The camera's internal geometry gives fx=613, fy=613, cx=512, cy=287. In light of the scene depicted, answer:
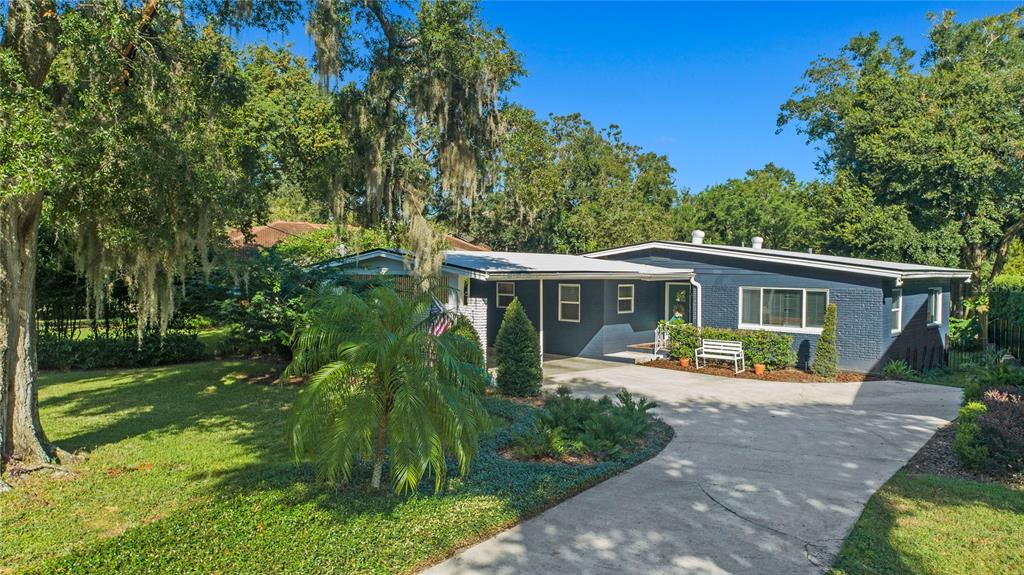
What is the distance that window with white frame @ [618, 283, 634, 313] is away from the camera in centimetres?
1703

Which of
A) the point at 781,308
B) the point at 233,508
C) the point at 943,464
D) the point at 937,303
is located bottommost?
the point at 943,464

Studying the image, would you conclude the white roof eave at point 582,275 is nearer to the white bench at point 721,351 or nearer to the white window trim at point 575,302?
the white window trim at point 575,302

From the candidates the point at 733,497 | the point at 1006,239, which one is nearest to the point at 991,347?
the point at 1006,239

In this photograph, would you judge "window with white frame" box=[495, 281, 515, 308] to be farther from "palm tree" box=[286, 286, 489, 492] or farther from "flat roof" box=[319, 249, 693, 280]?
"palm tree" box=[286, 286, 489, 492]

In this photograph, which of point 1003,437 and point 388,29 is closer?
point 1003,437

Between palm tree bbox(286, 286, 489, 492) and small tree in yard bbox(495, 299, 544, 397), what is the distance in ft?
17.1

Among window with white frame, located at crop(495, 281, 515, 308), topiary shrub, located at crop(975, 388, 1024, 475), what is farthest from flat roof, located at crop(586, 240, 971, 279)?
topiary shrub, located at crop(975, 388, 1024, 475)

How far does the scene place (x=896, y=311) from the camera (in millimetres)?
14539

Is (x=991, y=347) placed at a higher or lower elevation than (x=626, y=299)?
lower

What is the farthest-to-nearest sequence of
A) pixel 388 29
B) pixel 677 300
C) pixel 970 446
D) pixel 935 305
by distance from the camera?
pixel 677 300, pixel 935 305, pixel 388 29, pixel 970 446

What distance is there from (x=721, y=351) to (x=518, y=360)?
5893 millimetres

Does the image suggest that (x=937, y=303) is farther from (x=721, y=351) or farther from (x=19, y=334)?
(x=19, y=334)

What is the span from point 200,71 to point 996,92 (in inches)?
971

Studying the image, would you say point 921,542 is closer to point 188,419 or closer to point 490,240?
point 188,419
